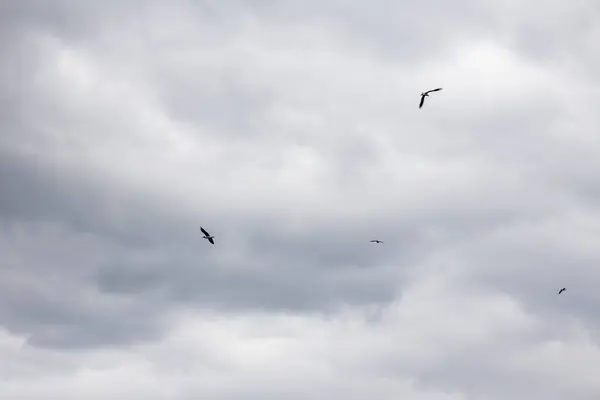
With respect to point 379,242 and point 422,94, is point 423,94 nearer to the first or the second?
point 422,94

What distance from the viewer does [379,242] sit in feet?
642

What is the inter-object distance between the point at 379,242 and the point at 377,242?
590mm

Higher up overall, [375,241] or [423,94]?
[423,94]

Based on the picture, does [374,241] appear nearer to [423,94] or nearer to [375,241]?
[375,241]

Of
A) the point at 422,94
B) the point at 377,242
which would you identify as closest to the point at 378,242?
the point at 377,242

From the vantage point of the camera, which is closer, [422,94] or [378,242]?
[422,94]

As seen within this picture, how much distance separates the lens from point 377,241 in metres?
193

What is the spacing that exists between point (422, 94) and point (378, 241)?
181 feet

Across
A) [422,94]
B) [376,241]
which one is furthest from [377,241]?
[422,94]

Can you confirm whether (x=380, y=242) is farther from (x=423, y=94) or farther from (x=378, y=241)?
(x=423, y=94)

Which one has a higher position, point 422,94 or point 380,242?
point 422,94

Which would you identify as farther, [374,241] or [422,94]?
[374,241]

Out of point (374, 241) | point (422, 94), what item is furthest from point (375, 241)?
point (422, 94)

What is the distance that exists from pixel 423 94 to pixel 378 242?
56.6m
